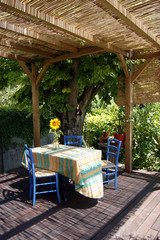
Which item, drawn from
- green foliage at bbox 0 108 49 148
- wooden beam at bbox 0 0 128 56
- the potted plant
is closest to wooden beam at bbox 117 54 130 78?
wooden beam at bbox 0 0 128 56

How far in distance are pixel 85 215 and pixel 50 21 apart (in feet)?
8.51

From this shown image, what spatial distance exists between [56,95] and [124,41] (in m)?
2.08

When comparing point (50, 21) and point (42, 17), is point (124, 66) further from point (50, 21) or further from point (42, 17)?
point (42, 17)

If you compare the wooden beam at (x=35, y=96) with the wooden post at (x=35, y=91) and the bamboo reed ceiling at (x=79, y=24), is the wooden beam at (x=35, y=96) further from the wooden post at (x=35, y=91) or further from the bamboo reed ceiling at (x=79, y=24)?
the bamboo reed ceiling at (x=79, y=24)

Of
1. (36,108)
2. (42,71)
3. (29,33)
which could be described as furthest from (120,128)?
(29,33)

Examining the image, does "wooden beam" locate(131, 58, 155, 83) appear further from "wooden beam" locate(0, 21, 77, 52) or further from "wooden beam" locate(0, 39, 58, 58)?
"wooden beam" locate(0, 39, 58, 58)

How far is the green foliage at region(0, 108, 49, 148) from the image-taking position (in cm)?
495

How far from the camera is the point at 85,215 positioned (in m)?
2.81

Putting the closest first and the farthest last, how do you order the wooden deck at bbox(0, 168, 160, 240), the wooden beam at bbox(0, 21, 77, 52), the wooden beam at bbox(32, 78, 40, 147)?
the wooden deck at bbox(0, 168, 160, 240)
the wooden beam at bbox(0, 21, 77, 52)
the wooden beam at bbox(32, 78, 40, 147)

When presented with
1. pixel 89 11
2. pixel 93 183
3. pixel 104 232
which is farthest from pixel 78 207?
pixel 89 11

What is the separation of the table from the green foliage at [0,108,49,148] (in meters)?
1.92

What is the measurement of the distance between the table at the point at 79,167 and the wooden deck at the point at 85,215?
287mm

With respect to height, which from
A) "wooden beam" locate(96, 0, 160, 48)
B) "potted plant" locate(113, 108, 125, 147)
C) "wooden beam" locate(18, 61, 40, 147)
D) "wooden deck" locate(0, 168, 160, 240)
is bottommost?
"wooden deck" locate(0, 168, 160, 240)

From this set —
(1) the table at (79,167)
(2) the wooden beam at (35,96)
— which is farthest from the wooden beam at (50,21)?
(2) the wooden beam at (35,96)
